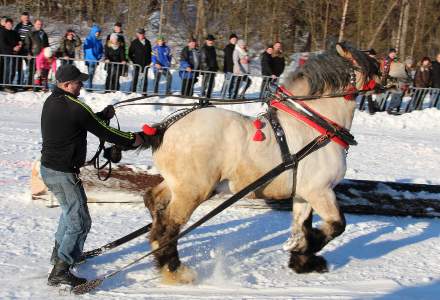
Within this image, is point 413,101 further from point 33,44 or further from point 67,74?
point 67,74

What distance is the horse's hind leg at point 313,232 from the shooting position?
222 inches

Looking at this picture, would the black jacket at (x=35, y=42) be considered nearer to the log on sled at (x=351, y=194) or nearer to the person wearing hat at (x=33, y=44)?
the person wearing hat at (x=33, y=44)

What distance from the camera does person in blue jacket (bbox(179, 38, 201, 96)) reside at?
15.7 m

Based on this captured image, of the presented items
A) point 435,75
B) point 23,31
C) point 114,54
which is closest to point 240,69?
point 114,54

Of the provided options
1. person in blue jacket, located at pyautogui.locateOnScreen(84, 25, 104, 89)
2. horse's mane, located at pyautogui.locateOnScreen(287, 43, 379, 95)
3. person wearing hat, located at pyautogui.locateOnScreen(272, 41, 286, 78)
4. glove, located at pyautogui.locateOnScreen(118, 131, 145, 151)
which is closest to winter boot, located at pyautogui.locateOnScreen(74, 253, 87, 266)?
glove, located at pyautogui.locateOnScreen(118, 131, 145, 151)

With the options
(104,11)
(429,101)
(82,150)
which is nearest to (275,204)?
(82,150)

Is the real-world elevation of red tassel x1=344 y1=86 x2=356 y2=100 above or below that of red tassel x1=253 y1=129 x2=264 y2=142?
above

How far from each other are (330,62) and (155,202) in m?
2.11

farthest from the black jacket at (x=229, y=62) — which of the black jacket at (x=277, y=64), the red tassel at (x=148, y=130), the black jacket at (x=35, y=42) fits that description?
the red tassel at (x=148, y=130)

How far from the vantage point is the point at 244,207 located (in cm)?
766

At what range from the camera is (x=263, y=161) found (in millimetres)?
5477

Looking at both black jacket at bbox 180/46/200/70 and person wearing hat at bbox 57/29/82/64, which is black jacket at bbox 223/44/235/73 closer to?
black jacket at bbox 180/46/200/70

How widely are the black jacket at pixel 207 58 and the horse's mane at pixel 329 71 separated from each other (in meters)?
10.1

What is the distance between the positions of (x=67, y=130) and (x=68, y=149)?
164 mm
